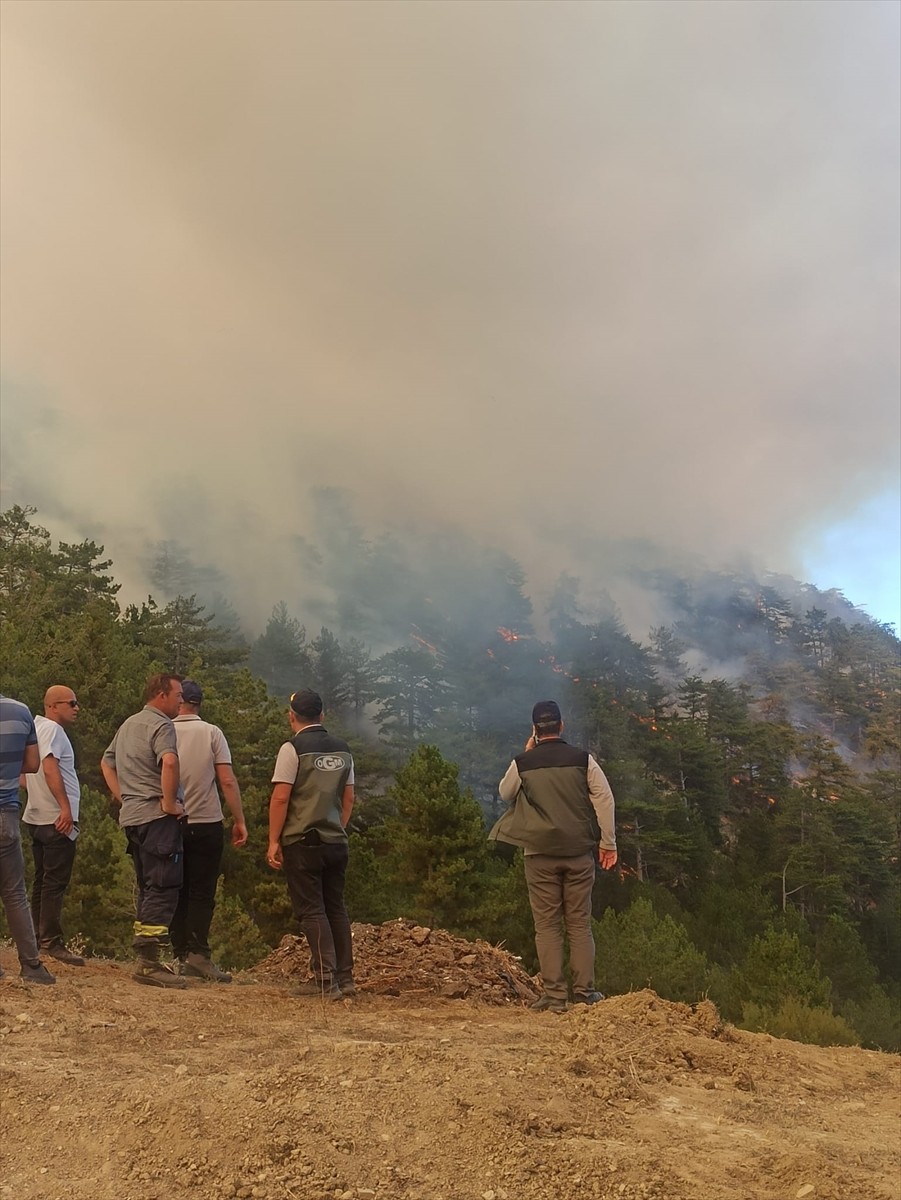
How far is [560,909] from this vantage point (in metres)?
6.66

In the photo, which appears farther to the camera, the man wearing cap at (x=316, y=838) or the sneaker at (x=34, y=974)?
the man wearing cap at (x=316, y=838)

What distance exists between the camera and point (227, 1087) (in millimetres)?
3684

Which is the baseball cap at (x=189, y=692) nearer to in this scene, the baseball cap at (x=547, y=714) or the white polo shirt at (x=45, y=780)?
the white polo shirt at (x=45, y=780)

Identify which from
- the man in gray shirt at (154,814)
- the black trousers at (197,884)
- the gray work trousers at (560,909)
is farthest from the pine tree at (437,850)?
the man in gray shirt at (154,814)

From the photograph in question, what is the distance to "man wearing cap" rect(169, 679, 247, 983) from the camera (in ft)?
21.8

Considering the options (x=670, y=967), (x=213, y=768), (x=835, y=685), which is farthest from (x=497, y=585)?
(x=213, y=768)

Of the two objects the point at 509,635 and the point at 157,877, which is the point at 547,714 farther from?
the point at 509,635

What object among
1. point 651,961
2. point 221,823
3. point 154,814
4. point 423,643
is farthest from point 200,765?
point 423,643

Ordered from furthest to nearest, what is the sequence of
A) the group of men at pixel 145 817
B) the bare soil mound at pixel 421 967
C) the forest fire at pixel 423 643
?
the forest fire at pixel 423 643 → the bare soil mound at pixel 421 967 → the group of men at pixel 145 817

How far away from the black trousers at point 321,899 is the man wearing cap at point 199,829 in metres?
0.60

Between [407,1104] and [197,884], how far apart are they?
133 inches

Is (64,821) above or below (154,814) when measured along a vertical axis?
below

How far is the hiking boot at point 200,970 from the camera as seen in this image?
669 cm

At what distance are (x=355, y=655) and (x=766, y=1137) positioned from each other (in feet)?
222
